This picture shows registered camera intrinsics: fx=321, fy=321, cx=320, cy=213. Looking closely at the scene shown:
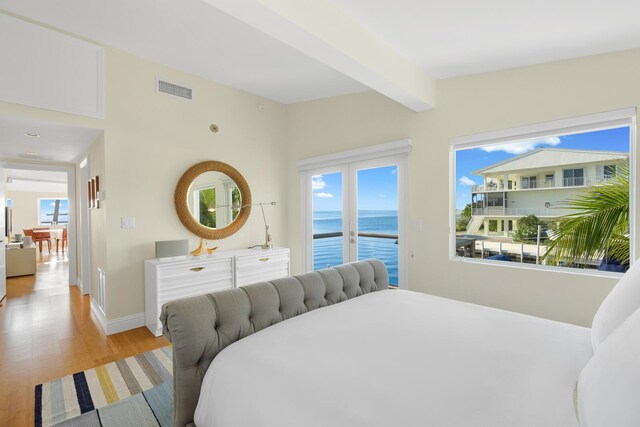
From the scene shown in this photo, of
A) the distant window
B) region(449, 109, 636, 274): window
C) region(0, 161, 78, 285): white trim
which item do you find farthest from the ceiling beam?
region(0, 161, 78, 285): white trim

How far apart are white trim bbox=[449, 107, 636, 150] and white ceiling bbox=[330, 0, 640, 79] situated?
49 centimetres

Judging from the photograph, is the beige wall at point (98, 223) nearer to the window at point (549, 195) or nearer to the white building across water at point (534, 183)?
the window at point (549, 195)

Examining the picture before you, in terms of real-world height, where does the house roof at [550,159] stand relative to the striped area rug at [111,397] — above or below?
above

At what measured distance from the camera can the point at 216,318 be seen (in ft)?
4.77

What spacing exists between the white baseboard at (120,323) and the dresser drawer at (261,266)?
1.07m

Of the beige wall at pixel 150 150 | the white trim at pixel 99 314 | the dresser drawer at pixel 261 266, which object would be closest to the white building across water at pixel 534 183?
the dresser drawer at pixel 261 266

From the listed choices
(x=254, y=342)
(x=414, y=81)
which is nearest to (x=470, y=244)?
(x=414, y=81)

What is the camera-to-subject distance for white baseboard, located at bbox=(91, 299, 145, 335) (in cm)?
321

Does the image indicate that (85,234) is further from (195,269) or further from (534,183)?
(534,183)

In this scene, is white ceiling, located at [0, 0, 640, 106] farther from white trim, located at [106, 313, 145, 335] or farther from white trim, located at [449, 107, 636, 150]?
white trim, located at [106, 313, 145, 335]

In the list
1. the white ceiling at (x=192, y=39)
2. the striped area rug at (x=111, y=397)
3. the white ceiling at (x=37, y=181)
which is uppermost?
the white ceiling at (x=192, y=39)

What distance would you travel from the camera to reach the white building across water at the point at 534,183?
2684 mm

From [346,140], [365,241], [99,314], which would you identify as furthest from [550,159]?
[99,314]

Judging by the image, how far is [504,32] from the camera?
7.66 feet
